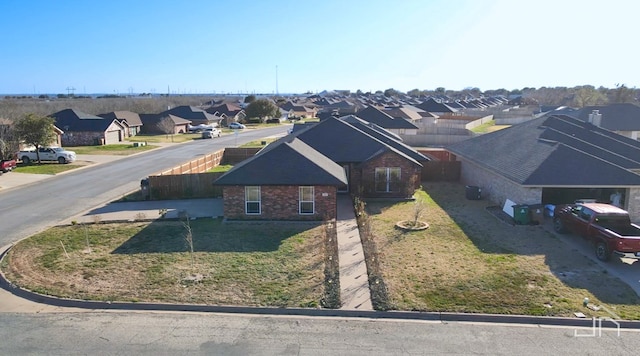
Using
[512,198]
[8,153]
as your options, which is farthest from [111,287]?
[8,153]

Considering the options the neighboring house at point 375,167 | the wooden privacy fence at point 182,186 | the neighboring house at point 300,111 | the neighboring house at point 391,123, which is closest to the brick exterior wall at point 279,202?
the neighboring house at point 375,167

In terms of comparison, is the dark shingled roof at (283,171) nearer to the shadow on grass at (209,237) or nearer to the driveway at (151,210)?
the shadow on grass at (209,237)

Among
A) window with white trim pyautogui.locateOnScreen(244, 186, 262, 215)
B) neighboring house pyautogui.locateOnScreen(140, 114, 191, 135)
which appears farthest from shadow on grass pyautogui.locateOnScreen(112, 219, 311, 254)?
neighboring house pyautogui.locateOnScreen(140, 114, 191, 135)

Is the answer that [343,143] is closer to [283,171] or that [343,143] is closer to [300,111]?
[283,171]

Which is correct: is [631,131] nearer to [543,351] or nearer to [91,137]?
[543,351]

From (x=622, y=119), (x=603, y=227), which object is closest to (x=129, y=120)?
(x=622, y=119)

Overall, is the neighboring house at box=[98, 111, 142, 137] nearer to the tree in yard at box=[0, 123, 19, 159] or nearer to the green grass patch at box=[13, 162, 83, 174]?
the tree in yard at box=[0, 123, 19, 159]
